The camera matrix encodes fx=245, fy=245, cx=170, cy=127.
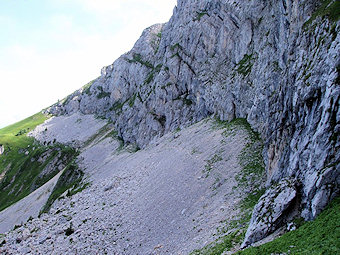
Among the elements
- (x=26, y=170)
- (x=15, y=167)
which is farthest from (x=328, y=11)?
(x=15, y=167)

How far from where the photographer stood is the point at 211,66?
66.4m

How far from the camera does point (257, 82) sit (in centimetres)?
4112

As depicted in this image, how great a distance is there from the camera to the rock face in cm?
1659

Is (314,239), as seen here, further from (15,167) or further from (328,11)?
A: (15,167)

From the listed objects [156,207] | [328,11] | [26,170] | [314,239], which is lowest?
[156,207]

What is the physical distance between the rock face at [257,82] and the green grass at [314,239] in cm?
93

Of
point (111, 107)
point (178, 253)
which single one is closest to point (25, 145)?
point (111, 107)

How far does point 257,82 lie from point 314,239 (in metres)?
32.1

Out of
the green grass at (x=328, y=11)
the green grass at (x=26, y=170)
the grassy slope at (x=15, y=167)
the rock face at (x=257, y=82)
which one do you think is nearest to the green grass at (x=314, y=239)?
the rock face at (x=257, y=82)

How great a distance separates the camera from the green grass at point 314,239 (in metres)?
12.0

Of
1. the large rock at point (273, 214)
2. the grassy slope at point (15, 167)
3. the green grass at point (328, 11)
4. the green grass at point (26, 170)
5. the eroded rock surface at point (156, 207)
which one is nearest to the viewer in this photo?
the large rock at point (273, 214)

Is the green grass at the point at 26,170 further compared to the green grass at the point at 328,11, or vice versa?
the green grass at the point at 26,170

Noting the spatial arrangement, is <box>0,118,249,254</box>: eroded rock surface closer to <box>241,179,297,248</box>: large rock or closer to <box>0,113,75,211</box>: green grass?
<box>241,179,297,248</box>: large rock

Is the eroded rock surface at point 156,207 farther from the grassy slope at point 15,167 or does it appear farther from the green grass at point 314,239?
the grassy slope at point 15,167
